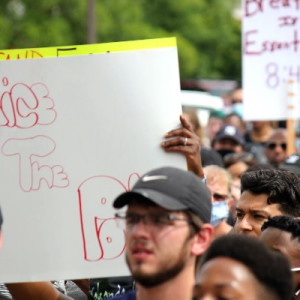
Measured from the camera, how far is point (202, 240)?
4.17 metres

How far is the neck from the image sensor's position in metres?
4.04

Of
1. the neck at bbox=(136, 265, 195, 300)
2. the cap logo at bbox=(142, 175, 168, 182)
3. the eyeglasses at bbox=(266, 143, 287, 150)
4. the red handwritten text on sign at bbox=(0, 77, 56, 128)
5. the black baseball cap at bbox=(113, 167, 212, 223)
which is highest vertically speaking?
the red handwritten text on sign at bbox=(0, 77, 56, 128)

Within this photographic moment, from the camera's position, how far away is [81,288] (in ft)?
18.9

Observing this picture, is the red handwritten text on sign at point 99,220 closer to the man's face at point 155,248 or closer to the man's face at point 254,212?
the man's face at point 155,248

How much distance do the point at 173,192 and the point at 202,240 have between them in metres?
0.24

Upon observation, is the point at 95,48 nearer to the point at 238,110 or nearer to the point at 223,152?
the point at 223,152

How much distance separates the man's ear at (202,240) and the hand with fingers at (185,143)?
711 mm

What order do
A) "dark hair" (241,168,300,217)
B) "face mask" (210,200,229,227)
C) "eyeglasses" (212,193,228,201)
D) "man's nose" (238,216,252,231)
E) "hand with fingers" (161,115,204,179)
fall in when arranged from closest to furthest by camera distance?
1. "hand with fingers" (161,115,204,179)
2. "man's nose" (238,216,252,231)
3. "dark hair" (241,168,300,217)
4. "face mask" (210,200,229,227)
5. "eyeglasses" (212,193,228,201)

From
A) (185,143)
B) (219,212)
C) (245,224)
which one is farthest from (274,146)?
(185,143)

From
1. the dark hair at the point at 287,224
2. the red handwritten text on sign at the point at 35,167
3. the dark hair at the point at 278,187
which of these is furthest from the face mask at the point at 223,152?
the red handwritten text on sign at the point at 35,167

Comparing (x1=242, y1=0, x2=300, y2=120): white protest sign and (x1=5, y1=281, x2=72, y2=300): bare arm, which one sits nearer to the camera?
(x1=5, y1=281, x2=72, y2=300): bare arm

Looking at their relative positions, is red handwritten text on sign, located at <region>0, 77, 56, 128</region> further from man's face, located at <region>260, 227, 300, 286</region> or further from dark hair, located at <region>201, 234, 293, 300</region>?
dark hair, located at <region>201, 234, 293, 300</region>

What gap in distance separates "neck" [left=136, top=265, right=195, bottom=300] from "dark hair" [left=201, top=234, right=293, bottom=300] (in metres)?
0.13

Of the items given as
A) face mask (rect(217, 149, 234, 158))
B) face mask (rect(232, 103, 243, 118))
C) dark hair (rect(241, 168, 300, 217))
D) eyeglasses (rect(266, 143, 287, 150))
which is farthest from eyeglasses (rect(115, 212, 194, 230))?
face mask (rect(232, 103, 243, 118))
